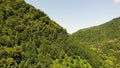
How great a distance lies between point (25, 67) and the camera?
46.7 m

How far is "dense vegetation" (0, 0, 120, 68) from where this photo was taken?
159ft

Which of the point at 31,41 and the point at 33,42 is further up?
the point at 31,41

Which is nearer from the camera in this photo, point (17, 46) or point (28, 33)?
point (17, 46)

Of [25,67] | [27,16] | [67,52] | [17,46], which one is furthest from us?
[27,16]

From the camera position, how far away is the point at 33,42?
169 feet

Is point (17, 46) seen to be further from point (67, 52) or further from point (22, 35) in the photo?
point (67, 52)

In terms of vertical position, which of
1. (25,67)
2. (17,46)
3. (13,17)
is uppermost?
(13,17)

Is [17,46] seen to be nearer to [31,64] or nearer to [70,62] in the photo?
[31,64]

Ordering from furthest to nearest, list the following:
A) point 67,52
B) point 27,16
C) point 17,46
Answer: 1. point 27,16
2. point 67,52
3. point 17,46

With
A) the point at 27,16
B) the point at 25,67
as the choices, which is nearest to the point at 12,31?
the point at 27,16

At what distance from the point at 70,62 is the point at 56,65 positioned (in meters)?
4.79

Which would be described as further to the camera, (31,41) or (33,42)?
(31,41)

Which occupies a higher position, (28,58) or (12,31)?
(12,31)

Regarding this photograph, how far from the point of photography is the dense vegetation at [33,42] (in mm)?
48344
